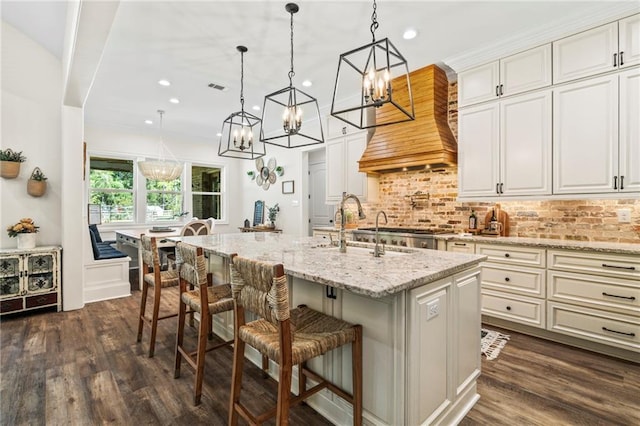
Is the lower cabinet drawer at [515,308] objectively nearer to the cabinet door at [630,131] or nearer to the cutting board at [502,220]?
the cutting board at [502,220]

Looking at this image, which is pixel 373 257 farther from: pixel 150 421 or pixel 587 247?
pixel 587 247

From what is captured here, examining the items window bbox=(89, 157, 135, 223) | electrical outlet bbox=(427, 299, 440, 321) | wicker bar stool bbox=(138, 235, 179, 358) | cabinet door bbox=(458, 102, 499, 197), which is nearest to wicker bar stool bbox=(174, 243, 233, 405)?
wicker bar stool bbox=(138, 235, 179, 358)

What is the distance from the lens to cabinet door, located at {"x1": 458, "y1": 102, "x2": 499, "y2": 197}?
3.39 m

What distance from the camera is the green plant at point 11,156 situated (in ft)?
11.7

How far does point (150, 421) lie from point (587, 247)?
349 centimetres

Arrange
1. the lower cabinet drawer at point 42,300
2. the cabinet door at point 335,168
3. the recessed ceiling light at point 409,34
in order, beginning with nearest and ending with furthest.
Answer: the recessed ceiling light at point 409,34 → the lower cabinet drawer at point 42,300 → the cabinet door at point 335,168

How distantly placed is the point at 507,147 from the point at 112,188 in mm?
7036

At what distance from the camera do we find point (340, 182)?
5.04 metres

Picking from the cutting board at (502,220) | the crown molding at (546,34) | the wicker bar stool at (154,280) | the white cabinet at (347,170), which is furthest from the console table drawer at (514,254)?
the wicker bar stool at (154,280)

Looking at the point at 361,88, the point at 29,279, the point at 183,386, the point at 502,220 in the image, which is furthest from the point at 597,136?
the point at 29,279

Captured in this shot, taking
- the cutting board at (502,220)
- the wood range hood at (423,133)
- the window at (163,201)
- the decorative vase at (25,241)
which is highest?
the wood range hood at (423,133)

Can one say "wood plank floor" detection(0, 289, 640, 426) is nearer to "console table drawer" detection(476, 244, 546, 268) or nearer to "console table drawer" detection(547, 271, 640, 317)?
"console table drawer" detection(547, 271, 640, 317)

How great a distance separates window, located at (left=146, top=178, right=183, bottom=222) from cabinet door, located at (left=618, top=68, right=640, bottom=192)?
292 inches

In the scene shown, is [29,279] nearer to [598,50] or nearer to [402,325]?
[402,325]
